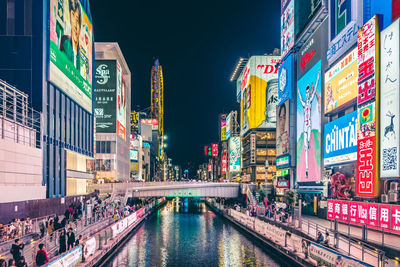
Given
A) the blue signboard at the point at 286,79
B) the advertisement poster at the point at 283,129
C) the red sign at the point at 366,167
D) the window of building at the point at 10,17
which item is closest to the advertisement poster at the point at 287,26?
the blue signboard at the point at 286,79

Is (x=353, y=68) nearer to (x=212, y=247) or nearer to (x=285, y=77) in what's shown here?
(x=212, y=247)

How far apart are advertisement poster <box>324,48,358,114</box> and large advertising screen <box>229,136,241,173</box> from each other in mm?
104509

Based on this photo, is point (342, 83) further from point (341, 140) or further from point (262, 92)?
point (262, 92)

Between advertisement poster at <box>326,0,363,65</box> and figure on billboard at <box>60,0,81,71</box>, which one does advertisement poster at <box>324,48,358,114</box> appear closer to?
advertisement poster at <box>326,0,363,65</box>

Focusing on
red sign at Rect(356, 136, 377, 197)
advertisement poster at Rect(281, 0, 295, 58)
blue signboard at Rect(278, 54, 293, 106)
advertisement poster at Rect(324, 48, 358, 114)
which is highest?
advertisement poster at Rect(281, 0, 295, 58)

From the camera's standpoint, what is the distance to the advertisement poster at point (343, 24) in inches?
1542

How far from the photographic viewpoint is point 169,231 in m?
49.4

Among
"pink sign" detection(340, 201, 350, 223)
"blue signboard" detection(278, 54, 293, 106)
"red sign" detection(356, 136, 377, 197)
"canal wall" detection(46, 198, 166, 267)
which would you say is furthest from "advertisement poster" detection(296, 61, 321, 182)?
"canal wall" detection(46, 198, 166, 267)

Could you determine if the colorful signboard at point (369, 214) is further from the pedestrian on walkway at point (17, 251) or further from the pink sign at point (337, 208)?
the pedestrian on walkway at point (17, 251)

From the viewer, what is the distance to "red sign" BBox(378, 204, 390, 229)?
29.0 m

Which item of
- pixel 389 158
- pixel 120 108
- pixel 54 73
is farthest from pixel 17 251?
pixel 120 108

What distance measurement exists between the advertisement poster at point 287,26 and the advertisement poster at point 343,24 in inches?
908

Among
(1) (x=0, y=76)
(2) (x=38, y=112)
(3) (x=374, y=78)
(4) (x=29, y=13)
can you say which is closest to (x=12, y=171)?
(2) (x=38, y=112)

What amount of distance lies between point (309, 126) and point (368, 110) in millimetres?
24382
